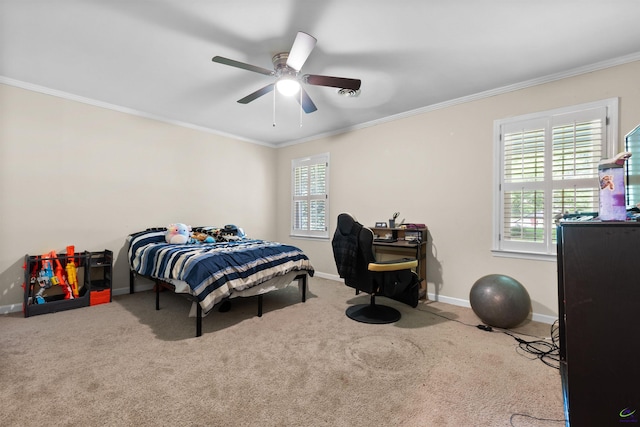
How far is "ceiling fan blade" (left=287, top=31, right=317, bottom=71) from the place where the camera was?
196 centimetres

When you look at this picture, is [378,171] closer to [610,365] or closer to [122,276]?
[610,365]

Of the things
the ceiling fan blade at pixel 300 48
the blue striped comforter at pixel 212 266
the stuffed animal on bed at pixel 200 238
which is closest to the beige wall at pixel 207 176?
the stuffed animal on bed at pixel 200 238

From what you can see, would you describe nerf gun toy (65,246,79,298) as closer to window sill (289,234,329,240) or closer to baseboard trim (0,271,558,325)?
baseboard trim (0,271,558,325)

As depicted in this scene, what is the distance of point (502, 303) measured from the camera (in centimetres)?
264

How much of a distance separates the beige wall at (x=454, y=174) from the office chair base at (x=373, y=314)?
929mm

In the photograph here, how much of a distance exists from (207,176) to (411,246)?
3.52 m

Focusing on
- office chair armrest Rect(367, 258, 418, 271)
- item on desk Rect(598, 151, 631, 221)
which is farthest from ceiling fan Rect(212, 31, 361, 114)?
item on desk Rect(598, 151, 631, 221)

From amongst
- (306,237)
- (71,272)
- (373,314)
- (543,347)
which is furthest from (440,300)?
(71,272)

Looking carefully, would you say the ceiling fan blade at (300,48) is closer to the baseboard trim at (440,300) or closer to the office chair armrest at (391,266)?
the office chair armrest at (391,266)

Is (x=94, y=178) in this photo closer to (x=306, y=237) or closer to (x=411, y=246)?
(x=306, y=237)

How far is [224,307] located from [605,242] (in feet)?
10.6

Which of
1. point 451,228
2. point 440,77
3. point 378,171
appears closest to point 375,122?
point 378,171

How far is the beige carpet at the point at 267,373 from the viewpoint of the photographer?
155cm

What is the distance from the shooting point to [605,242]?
1.27 meters
